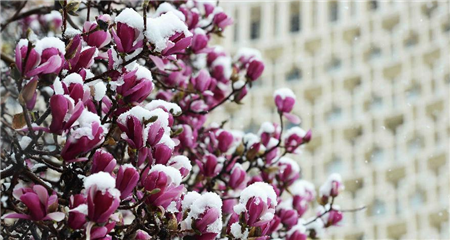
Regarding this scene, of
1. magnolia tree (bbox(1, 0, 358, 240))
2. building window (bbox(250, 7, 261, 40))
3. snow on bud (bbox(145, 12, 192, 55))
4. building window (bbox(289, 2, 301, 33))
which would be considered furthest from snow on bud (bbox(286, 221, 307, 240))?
building window (bbox(250, 7, 261, 40))

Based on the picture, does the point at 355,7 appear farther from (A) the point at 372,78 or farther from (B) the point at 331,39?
(A) the point at 372,78

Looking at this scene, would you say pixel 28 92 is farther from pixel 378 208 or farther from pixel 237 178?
pixel 378 208

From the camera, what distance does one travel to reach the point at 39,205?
5.18ft

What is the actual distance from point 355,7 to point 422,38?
3.00 metres

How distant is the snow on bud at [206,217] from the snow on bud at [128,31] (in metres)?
0.49

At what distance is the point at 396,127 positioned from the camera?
1845 cm

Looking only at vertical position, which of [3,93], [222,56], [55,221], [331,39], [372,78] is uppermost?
[331,39]

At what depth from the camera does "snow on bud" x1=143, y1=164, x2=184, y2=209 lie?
171 cm

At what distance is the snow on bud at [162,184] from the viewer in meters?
1.71

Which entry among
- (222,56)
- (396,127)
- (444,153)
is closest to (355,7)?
(396,127)

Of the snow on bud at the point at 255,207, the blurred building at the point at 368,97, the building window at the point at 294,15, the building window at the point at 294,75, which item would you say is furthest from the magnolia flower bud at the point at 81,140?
the building window at the point at 294,15

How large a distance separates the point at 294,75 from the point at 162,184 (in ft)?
65.2

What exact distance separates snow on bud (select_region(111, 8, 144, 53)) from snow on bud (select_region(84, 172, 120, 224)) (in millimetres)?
446

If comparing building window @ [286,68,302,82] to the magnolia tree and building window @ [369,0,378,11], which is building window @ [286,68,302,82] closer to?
building window @ [369,0,378,11]
